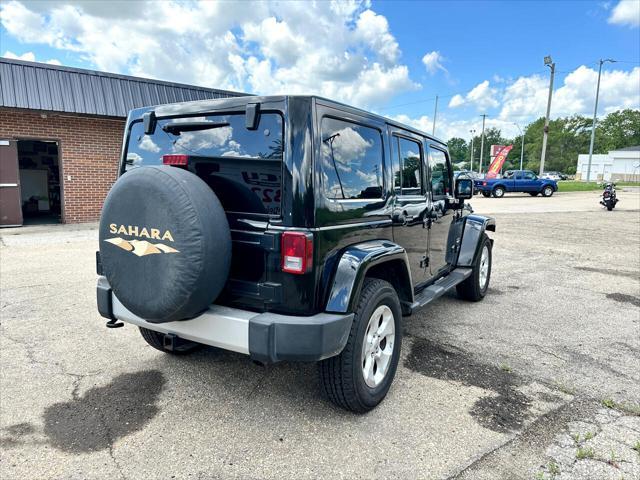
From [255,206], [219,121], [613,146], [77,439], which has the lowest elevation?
[77,439]

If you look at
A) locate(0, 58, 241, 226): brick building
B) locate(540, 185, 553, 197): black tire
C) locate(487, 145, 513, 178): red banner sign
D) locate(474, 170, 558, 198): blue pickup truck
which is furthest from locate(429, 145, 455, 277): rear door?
locate(487, 145, 513, 178): red banner sign

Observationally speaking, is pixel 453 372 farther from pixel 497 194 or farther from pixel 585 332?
pixel 497 194

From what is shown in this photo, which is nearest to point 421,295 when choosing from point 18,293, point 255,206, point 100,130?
point 255,206

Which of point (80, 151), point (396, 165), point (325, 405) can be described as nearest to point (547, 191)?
point (80, 151)

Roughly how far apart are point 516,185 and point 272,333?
2969cm

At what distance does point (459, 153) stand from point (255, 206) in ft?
473

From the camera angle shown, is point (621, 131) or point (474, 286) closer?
point (474, 286)

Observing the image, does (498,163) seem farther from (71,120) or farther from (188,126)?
(188,126)

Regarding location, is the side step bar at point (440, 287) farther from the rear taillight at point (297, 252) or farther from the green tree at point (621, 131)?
the green tree at point (621, 131)

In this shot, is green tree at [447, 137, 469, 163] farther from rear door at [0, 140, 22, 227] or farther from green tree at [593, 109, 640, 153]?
rear door at [0, 140, 22, 227]

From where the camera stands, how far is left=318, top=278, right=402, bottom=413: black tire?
269cm

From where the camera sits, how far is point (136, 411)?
2.93m

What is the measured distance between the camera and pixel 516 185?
28672mm

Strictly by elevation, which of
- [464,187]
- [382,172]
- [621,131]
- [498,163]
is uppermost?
[621,131]
